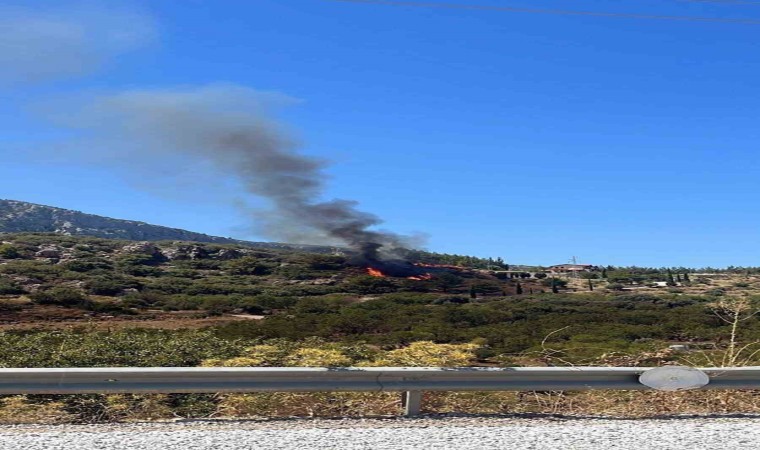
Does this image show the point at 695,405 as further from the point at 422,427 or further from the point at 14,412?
the point at 14,412

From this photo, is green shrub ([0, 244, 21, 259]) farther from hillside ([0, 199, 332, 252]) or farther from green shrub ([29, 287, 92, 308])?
hillside ([0, 199, 332, 252])

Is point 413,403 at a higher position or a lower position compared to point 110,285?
lower

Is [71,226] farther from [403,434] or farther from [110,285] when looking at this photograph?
[403,434]

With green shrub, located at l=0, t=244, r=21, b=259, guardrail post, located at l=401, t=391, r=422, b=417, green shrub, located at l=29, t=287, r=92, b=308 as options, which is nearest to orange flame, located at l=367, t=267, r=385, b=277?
green shrub, located at l=29, t=287, r=92, b=308

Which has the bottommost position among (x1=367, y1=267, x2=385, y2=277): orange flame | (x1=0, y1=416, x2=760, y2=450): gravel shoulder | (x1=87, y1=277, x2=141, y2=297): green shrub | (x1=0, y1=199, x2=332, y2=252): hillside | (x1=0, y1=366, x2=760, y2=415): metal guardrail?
(x1=0, y1=416, x2=760, y2=450): gravel shoulder

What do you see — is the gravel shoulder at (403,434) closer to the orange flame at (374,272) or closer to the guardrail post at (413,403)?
the guardrail post at (413,403)

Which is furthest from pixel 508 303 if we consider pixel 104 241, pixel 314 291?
pixel 104 241

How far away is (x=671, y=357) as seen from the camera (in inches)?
371

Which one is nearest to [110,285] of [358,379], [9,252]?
[9,252]

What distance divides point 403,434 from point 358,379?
85 cm

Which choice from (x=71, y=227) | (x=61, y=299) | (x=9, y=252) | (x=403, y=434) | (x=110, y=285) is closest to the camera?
(x=403, y=434)

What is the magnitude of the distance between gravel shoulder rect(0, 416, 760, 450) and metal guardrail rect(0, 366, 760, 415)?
11.7 inches

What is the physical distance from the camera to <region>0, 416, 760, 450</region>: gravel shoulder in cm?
554

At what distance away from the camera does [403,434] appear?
5.94 m
